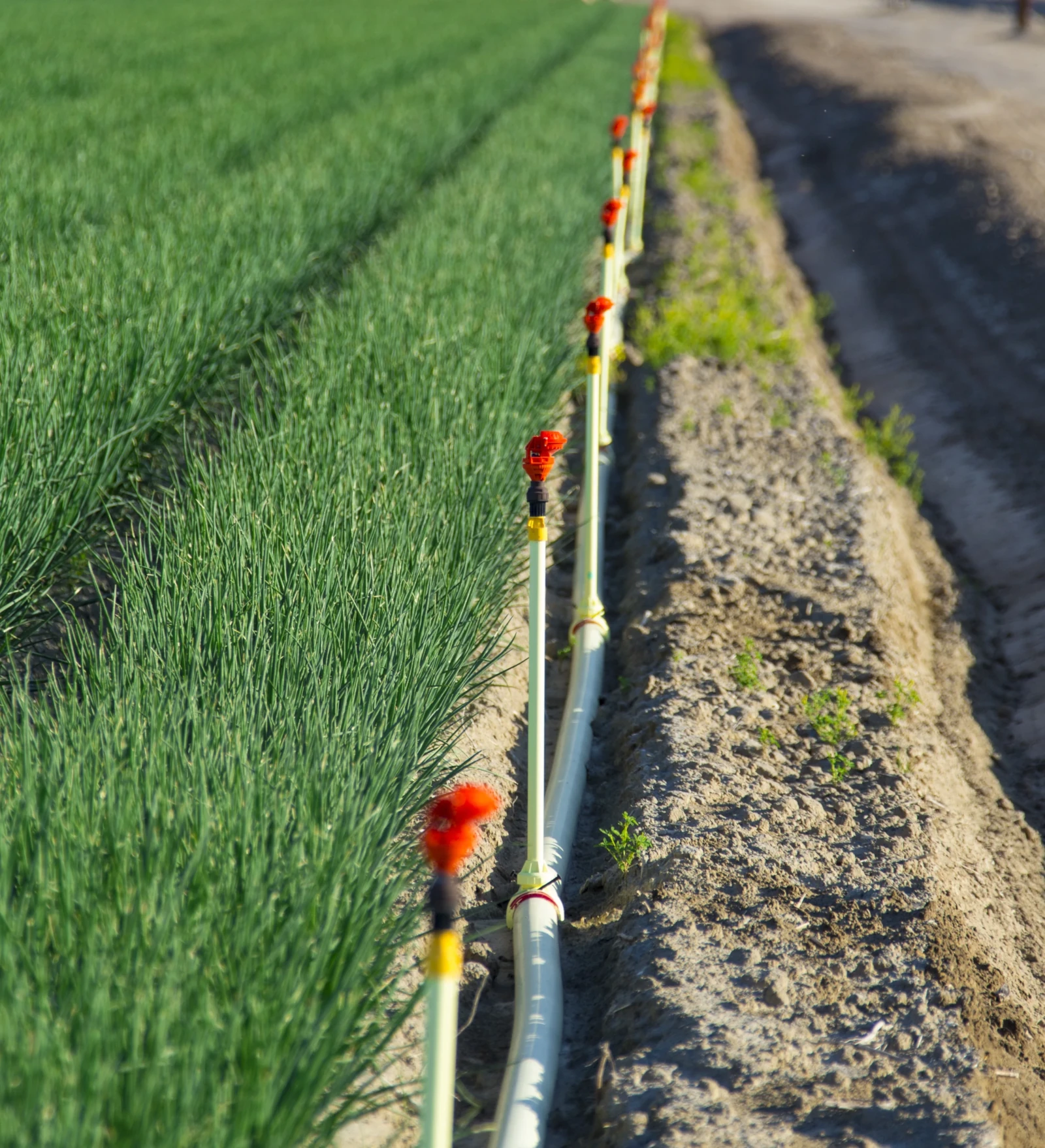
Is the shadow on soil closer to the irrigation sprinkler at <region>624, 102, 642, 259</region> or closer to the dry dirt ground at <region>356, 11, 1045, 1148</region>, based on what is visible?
the dry dirt ground at <region>356, 11, 1045, 1148</region>

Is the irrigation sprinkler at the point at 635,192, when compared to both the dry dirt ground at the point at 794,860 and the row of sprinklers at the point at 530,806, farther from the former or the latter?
the dry dirt ground at the point at 794,860

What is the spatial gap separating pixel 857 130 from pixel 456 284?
22.6 ft

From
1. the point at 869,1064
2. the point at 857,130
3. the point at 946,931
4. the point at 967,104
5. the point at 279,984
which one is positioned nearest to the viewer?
the point at 279,984

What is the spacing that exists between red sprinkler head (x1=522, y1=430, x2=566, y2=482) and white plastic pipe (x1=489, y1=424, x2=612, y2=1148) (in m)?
0.84

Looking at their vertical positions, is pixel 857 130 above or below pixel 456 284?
above

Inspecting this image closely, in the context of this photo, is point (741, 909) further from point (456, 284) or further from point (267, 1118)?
point (456, 284)

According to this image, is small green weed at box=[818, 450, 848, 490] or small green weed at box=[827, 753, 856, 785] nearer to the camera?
small green weed at box=[827, 753, 856, 785]

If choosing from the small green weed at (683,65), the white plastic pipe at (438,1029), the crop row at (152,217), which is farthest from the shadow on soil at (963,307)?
the small green weed at (683,65)

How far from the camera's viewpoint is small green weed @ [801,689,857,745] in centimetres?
280

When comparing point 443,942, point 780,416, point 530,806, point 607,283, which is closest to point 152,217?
point 607,283

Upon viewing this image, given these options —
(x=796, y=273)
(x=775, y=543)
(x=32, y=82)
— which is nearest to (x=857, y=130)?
(x=796, y=273)

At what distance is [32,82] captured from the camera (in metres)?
8.10

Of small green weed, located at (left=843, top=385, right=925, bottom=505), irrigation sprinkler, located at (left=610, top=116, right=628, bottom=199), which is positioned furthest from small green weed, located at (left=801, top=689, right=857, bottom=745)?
irrigation sprinkler, located at (left=610, top=116, right=628, bottom=199)

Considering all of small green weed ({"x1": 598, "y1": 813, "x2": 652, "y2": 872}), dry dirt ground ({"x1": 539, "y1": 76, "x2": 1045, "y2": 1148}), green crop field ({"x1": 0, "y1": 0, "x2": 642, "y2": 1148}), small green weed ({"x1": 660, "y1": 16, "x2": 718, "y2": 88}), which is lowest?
small green weed ({"x1": 598, "y1": 813, "x2": 652, "y2": 872})
